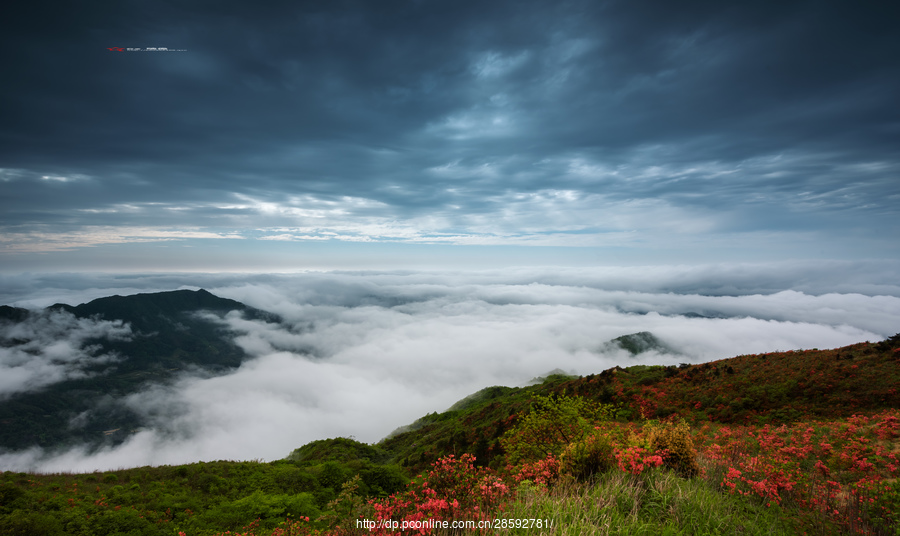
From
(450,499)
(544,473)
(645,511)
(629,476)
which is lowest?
(544,473)

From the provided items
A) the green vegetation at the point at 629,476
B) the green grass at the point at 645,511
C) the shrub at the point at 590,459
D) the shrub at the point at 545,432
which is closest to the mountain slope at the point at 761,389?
the green vegetation at the point at 629,476

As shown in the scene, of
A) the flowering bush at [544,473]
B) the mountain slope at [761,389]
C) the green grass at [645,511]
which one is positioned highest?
the green grass at [645,511]

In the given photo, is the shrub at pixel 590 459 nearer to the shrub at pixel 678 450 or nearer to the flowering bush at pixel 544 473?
the flowering bush at pixel 544 473

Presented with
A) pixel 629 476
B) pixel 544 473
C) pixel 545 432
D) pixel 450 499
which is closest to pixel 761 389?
pixel 545 432

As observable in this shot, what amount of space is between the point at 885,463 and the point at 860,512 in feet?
23.9

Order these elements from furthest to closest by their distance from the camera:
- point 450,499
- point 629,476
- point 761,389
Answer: point 761,389 → point 629,476 → point 450,499

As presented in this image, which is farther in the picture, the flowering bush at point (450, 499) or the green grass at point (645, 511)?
the flowering bush at point (450, 499)

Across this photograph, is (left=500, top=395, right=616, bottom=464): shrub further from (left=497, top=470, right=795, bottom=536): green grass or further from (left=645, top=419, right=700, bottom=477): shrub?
(left=497, top=470, right=795, bottom=536): green grass

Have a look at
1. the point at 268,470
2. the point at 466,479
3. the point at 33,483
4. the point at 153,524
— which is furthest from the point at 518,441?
the point at 33,483

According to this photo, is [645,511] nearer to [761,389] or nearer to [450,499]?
[450,499]

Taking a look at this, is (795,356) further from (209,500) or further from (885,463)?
(209,500)

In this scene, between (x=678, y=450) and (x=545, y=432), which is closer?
(x=678, y=450)

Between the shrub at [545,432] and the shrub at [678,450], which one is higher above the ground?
the shrub at [678,450]

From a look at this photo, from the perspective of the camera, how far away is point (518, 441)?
58.4 feet
